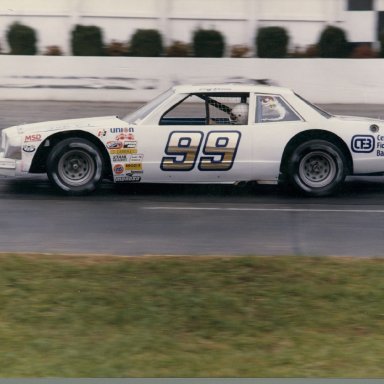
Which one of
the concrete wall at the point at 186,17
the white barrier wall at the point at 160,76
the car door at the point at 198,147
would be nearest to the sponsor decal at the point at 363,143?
the car door at the point at 198,147

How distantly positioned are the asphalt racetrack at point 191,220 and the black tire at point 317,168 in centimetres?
16

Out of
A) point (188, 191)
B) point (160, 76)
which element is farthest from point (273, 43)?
point (188, 191)

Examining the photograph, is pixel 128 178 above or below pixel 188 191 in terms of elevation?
above

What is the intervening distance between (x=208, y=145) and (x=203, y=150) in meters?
0.09

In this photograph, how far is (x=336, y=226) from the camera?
10227mm

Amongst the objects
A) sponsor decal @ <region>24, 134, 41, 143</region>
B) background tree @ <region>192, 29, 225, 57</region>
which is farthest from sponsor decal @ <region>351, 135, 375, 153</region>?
background tree @ <region>192, 29, 225, 57</region>

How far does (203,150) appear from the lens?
11781 millimetres

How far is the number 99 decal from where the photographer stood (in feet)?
38.6

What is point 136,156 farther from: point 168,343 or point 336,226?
point 168,343

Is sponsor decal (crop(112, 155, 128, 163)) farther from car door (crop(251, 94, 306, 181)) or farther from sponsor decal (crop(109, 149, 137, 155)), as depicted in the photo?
car door (crop(251, 94, 306, 181))

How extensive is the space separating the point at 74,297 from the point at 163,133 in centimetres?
527

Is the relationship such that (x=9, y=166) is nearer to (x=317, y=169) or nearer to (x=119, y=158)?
(x=119, y=158)

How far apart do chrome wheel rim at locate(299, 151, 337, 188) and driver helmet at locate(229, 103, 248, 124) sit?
2.89 feet

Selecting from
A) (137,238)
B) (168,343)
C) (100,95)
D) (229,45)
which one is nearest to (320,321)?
(168,343)
